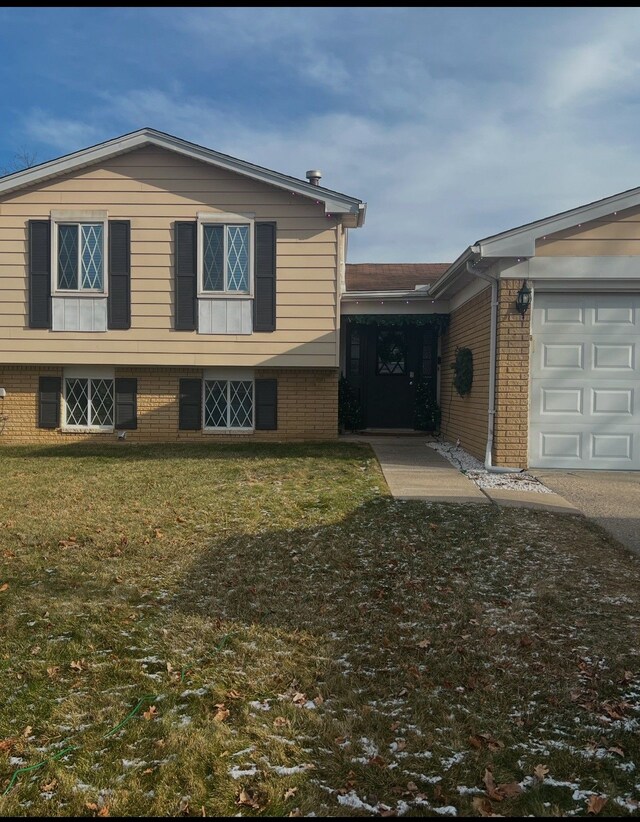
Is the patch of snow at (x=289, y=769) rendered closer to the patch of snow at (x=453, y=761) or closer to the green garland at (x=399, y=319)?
the patch of snow at (x=453, y=761)

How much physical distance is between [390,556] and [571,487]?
365 centimetres

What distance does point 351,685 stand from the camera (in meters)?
3.07

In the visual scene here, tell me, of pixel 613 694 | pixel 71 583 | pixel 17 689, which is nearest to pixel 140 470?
pixel 71 583

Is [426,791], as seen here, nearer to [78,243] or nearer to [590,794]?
[590,794]

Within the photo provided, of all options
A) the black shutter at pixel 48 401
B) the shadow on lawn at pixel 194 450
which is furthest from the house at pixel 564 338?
the black shutter at pixel 48 401

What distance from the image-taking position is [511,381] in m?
8.55

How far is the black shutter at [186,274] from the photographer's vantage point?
35.1 feet

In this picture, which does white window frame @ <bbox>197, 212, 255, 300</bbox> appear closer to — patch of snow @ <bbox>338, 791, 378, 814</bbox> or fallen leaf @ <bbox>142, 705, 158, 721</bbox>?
fallen leaf @ <bbox>142, 705, 158, 721</bbox>

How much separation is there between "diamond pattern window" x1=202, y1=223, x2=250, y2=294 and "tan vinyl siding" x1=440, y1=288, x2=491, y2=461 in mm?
3925

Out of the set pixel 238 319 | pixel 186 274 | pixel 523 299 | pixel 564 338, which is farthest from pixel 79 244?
pixel 564 338

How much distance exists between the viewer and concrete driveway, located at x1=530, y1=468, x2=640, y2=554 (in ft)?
19.2

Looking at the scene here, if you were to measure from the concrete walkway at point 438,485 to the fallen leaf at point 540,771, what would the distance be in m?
4.31

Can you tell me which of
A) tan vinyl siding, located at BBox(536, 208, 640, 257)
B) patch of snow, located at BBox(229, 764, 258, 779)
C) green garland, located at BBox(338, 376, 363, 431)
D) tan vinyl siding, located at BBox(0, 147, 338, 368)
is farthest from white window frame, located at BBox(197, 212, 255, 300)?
patch of snow, located at BBox(229, 764, 258, 779)

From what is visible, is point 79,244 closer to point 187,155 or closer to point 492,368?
point 187,155
